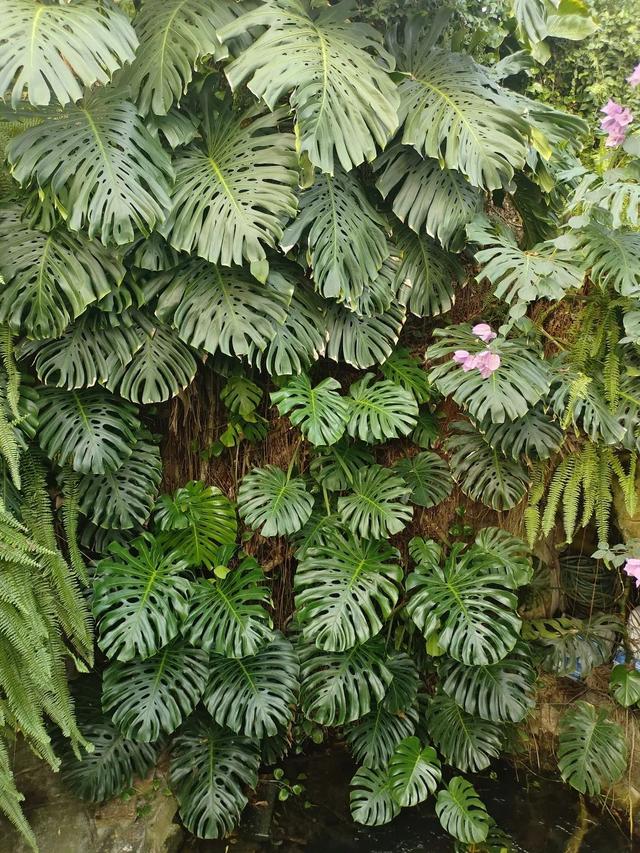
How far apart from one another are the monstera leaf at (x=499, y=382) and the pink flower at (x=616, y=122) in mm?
649

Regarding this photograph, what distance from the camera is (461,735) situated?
7.37 feet

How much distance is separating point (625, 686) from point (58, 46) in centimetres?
249

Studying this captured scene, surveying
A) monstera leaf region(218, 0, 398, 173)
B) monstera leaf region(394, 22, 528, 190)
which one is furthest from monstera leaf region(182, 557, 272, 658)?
monstera leaf region(394, 22, 528, 190)

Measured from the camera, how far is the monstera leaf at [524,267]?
1.98 m

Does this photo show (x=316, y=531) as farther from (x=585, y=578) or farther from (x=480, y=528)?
(x=585, y=578)

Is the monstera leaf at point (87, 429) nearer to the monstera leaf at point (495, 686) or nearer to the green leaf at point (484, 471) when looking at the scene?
the green leaf at point (484, 471)

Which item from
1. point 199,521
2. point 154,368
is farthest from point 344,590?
point 154,368

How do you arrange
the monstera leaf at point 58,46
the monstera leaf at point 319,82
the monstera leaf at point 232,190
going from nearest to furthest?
the monstera leaf at point 58,46 → the monstera leaf at point 319,82 → the monstera leaf at point 232,190

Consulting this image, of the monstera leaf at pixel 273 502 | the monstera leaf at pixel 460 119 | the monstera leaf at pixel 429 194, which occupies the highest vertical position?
the monstera leaf at pixel 460 119

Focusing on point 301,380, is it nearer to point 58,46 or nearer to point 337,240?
point 337,240

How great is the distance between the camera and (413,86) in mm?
2090

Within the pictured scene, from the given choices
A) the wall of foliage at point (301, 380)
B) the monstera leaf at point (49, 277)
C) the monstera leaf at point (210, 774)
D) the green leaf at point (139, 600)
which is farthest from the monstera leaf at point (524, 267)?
the monstera leaf at point (210, 774)

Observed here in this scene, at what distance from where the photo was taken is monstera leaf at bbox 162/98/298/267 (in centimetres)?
191

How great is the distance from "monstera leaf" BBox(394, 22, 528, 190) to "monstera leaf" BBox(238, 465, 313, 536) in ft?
3.61
